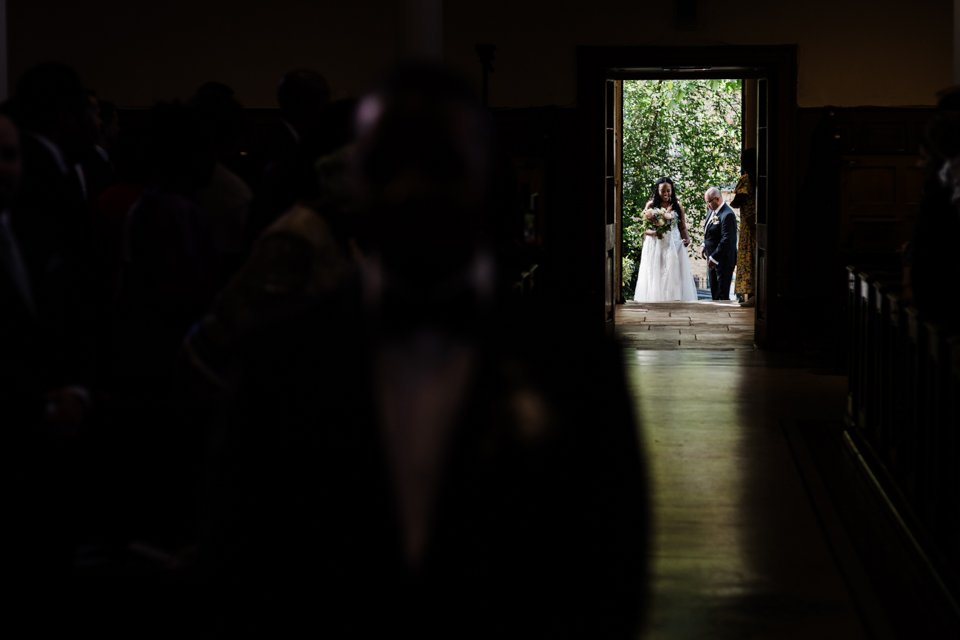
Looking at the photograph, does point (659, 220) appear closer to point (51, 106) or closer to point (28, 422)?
point (51, 106)

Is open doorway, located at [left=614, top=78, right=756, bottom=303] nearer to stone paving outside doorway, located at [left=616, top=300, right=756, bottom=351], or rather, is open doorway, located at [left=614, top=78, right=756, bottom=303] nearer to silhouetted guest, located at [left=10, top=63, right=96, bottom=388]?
stone paving outside doorway, located at [left=616, top=300, right=756, bottom=351]

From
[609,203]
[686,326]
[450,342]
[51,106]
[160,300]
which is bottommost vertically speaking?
[686,326]

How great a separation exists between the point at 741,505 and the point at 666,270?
1101 centimetres

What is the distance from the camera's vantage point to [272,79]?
1206cm

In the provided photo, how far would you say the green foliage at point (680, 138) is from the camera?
65.0 ft

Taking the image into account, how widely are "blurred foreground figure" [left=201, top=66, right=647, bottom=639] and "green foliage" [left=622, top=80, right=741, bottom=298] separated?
18022 millimetres

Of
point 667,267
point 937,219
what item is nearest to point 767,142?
point 667,267

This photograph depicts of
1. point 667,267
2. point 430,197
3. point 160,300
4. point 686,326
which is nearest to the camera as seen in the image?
point 430,197

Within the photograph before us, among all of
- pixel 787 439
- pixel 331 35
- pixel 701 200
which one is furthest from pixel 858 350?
pixel 701 200

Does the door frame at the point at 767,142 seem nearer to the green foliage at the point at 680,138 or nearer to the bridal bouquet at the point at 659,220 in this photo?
the bridal bouquet at the point at 659,220

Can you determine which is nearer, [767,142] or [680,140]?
[767,142]

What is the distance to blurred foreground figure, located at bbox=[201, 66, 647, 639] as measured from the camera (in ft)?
5.64

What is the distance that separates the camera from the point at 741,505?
6.68m

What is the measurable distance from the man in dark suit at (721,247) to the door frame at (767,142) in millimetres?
5224
